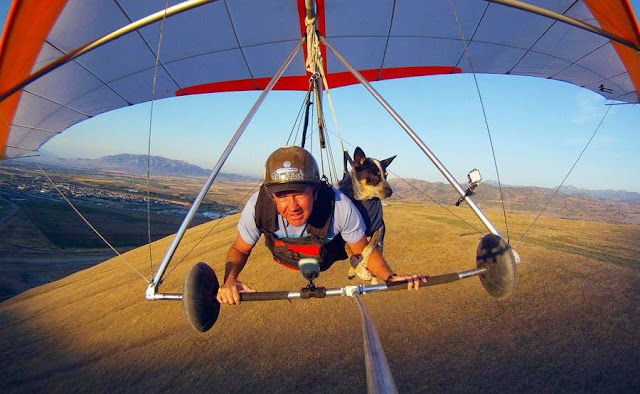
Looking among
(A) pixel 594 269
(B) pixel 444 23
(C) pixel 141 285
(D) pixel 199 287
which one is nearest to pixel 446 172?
(D) pixel 199 287

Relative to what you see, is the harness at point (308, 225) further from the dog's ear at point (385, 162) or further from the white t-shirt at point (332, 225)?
the dog's ear at point (385, 162)

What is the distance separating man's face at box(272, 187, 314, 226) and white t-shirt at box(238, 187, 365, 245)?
254 millimetres

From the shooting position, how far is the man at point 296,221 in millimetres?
2869

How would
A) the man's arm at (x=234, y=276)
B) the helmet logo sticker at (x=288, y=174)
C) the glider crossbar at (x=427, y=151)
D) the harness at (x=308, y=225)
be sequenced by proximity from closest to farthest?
the man's arm at (x=234, y=276) < the helmet logo sticker at (x=288, y=174) < the harness at (x=308, y=225) < the glider crossbar at (x=427, y=151)

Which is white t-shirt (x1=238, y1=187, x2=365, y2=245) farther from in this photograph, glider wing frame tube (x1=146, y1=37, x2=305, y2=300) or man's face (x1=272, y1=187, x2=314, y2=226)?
glider wing frame tube (x1=146, y1=37, x2=305, y2=300)

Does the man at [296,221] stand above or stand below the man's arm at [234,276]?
above

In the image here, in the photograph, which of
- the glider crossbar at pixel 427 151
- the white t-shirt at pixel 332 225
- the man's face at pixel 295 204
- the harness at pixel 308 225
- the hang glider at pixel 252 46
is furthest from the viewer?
the hang glider at pixel 252 46

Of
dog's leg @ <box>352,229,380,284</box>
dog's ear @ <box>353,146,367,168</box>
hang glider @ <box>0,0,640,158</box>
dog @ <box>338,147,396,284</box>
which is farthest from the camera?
dog's ear @ <box>353,146,367,168</box>

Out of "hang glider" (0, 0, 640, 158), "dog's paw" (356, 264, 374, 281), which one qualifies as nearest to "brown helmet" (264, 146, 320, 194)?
"dog's paw" (356, 264, 374, 281)

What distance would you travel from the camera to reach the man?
2869mm

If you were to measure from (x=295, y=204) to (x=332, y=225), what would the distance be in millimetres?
629

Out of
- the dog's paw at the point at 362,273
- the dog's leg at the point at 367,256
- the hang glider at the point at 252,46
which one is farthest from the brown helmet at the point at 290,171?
the hang glider at the point at 252,46

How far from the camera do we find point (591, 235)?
8469mm

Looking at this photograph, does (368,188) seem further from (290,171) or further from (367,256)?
(290,171)
